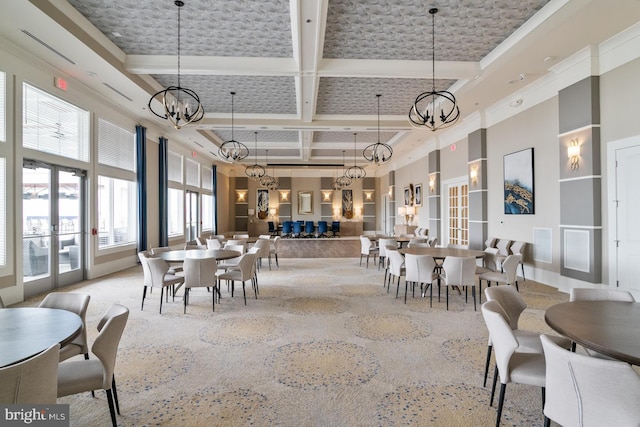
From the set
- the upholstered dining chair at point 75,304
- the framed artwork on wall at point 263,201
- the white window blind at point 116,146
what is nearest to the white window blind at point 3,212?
the white window blind at point 116,146

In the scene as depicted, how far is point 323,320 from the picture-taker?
4586mm

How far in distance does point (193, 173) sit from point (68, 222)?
777 cm

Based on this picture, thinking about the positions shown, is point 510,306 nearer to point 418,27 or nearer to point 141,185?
point 418,27

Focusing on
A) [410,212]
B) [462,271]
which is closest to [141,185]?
[462,271]

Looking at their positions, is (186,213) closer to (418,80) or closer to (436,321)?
(418,80)

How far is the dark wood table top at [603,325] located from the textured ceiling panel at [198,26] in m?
4.91

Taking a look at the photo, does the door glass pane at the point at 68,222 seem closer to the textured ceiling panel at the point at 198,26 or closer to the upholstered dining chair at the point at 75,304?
the textured ceiling panel at the point at 198,26

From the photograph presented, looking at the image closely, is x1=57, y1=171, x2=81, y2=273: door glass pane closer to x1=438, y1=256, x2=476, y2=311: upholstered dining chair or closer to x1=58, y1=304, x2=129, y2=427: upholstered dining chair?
x1=58, y1=304, x2=129, y2=427: upholstered dining chair

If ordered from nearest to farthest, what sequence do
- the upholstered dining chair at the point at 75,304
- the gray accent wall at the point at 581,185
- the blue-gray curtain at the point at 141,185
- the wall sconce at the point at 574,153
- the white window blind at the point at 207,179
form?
1. the upholstered dining chair at the point at 75,304
2. the gray accent wall at the point at 581,185
3. the wall sconce at the point at 574,153
4. the blue-gray curtain at the point at 141,185
5. the white window blind at the point at 207,179

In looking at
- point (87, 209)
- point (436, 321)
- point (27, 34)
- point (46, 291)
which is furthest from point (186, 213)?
point (436, 321)

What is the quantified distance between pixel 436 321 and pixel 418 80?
211 inches

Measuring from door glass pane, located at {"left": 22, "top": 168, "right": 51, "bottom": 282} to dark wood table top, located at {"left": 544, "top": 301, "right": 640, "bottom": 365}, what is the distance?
7.59 m

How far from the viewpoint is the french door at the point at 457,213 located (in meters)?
10.1

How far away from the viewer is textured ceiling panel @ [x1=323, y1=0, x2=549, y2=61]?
472cm
